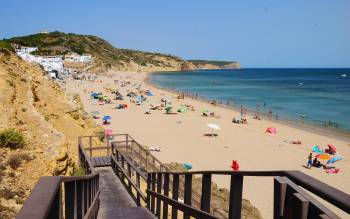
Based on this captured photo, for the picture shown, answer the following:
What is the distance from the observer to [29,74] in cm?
1409

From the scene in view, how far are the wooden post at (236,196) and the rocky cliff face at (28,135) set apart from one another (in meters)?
3.69

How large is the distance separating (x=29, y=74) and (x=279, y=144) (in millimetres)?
18574

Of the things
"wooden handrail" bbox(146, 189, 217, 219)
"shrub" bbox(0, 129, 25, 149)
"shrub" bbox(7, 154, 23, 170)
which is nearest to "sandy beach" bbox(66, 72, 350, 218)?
"wooden handrail" bbox(146, 189, 217, 219)

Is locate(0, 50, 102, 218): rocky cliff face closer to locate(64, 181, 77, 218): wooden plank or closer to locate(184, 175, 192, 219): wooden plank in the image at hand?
locate(184, 175, 192, 219): wooden plank

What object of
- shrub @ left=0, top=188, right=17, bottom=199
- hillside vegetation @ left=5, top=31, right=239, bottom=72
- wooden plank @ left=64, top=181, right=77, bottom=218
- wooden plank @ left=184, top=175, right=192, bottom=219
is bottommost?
shrub @ left=0, top=188, right=17, bottom=199

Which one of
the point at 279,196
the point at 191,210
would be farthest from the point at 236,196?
the point at 191,210

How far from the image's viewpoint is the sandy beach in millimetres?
18455

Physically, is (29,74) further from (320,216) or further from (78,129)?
(320,216)

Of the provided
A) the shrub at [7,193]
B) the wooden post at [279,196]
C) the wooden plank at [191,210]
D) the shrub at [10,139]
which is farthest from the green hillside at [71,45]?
the wooden post at [279,196]

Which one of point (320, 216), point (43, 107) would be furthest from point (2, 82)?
point (320, 216)

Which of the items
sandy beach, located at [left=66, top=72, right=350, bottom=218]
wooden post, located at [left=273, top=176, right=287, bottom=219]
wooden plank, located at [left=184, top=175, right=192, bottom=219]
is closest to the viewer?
wooden post, located at [left=273, top=176, right=287, bottom=219]

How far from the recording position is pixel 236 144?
87.1ft

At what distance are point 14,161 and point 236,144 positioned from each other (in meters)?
20.9

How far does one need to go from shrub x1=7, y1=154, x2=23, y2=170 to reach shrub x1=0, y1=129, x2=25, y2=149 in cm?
53
